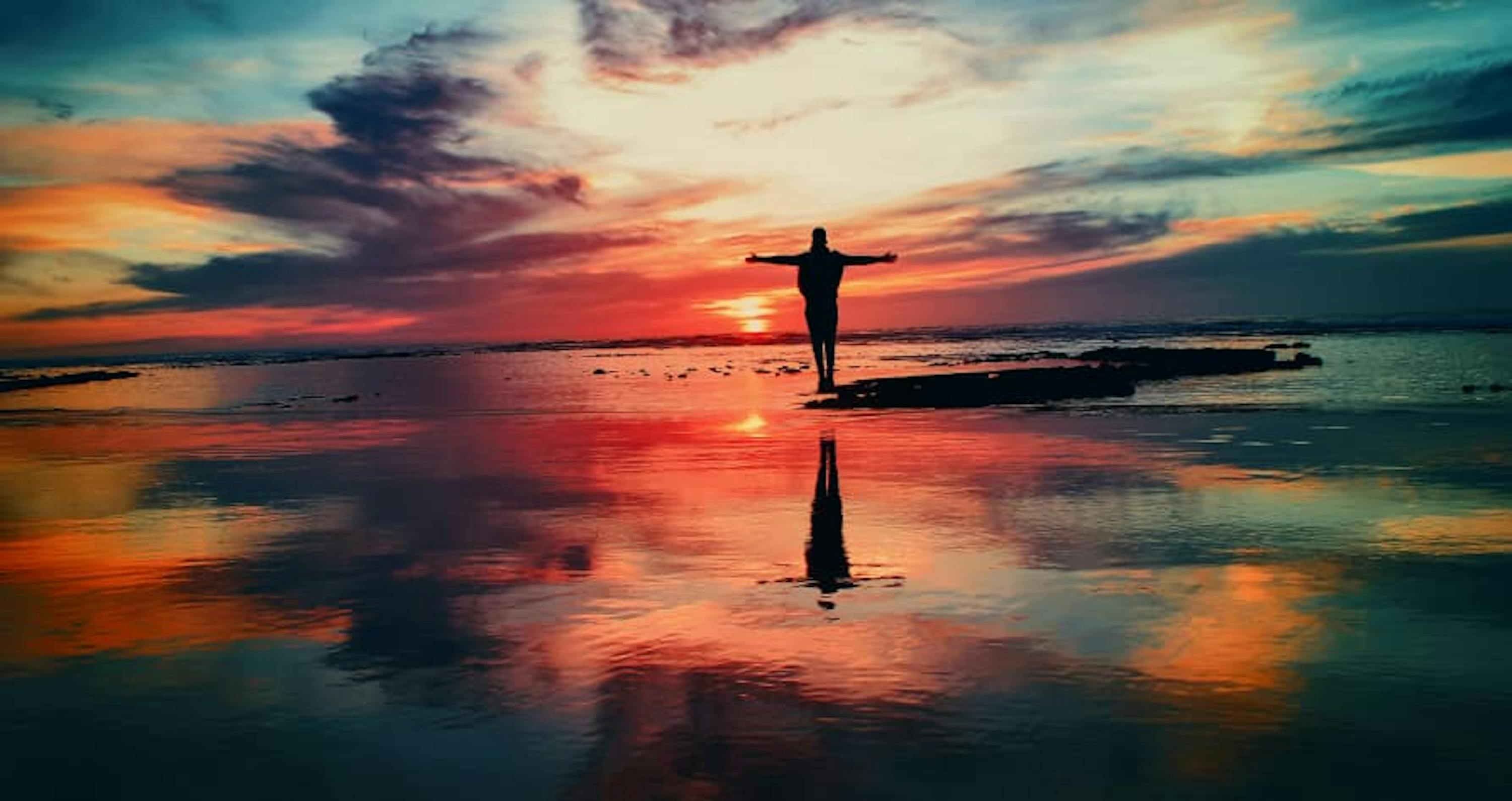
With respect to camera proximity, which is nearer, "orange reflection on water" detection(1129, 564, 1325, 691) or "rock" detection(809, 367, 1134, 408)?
"orange reflection on water" detection(1129, 564, 1325, 691)

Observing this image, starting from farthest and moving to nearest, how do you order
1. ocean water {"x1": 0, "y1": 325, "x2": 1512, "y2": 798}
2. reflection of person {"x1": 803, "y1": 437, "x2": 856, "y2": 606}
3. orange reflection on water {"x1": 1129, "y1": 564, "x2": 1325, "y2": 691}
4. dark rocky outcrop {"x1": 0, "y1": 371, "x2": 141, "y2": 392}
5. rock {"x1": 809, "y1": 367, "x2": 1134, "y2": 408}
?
dark rocky outcrop {"x1": 0, "y1": 371, "x2": 141, "y2": 392} → rock {"x1": 809, "y1": 367, "x2": 1134, "y2": 408} → reflection of person {"x1": 803, "y1": 437, "x2": 856, "y2": 606} → orange reflection on water {"x1": 1129, "y1": 564, "x2": 1325, "y2": 691} → ocean water {"x1": 0, "y1": 325, "x2": 1512, "y2": 798}

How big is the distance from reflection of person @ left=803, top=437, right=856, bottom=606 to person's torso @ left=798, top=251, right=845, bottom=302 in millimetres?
10456

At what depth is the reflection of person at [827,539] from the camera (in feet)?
33.3

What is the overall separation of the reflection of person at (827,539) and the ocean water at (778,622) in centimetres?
8

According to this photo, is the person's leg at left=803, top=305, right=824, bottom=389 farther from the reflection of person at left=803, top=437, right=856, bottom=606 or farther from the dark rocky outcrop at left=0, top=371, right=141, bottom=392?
the dark rocky outcrop at left=0, top=371, right=141, bottom=392

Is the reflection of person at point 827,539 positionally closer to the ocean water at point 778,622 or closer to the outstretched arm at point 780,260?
the ocean water at point 778,622

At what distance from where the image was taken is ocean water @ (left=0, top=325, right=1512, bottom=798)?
6.00 m

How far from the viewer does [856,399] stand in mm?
32031

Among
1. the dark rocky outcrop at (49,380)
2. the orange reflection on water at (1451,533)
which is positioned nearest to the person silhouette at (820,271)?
the orange reflection on water at (1451,533)

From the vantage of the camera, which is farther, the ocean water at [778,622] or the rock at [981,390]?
the rock at [981,390]

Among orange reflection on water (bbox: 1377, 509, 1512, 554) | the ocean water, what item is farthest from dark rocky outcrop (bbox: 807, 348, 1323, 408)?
orange reflection on water (bbox: 1377, 509, 1512, 554)

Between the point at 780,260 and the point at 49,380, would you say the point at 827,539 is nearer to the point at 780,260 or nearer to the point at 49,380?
the point at 780,260

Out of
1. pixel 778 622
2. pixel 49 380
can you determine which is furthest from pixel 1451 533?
pixel 49 380

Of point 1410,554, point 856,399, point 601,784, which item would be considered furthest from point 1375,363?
point 601,784
